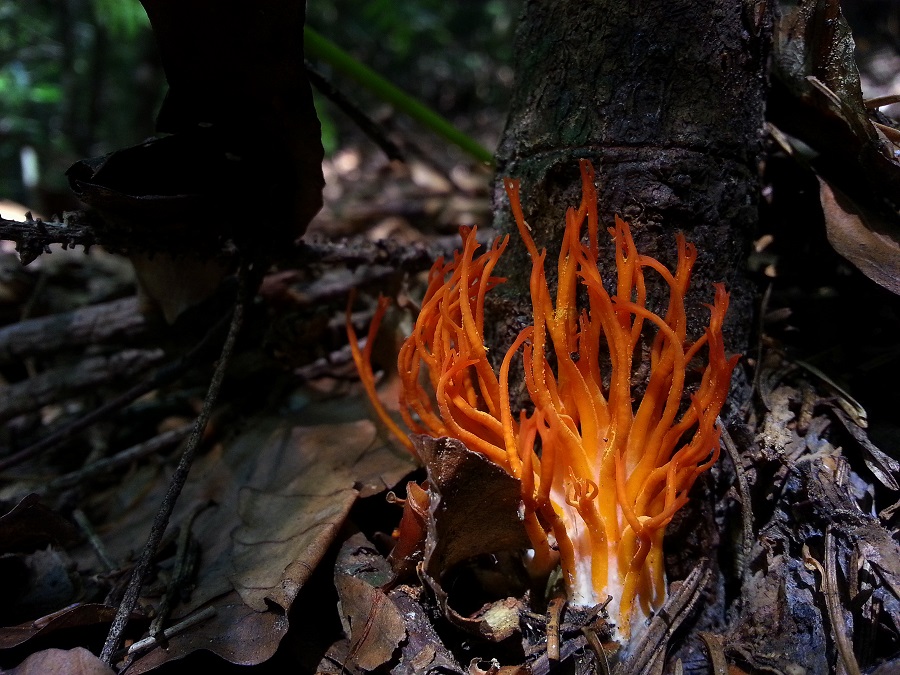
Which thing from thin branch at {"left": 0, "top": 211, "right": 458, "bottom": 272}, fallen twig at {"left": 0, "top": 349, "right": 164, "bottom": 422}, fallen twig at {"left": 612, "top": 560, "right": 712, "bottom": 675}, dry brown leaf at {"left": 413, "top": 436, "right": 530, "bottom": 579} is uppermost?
thin branch at {"left": 0, "top": 211, "right": 458, "bottom": 272}

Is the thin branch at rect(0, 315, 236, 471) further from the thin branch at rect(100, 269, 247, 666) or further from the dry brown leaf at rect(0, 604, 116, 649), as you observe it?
the dry brown leaf at rect(0, 604, 116, 649)

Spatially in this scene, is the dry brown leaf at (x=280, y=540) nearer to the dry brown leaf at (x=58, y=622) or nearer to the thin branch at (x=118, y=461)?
the dry brown leaf at (x=58, y=622)

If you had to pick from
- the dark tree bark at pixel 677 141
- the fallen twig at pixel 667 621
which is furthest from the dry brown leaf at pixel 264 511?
the dark tree bark at pixel 677 141

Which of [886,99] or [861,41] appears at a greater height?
[861,41]

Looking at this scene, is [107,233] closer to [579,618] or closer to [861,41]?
[579,618]

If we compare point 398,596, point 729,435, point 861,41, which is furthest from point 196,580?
point 861,41

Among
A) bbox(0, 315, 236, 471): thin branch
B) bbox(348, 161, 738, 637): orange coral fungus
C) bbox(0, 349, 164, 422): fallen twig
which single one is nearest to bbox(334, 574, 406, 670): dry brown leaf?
bbox(348, 161, 738, 637): orange coral fungus
